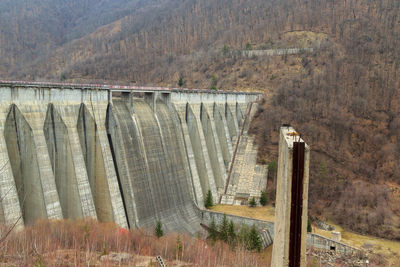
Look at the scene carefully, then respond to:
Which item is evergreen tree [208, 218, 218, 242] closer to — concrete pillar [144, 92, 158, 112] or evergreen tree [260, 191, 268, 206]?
evergreen tree [260, 191, 268, 206]

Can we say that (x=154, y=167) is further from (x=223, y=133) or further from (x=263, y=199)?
(x=223, y=133)

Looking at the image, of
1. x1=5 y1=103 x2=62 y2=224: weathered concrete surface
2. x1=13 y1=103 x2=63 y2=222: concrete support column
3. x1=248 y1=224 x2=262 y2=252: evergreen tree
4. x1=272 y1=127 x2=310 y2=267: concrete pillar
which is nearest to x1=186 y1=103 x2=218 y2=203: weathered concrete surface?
x1=248 y1=224 x2=262 y2=252: evergreen tree

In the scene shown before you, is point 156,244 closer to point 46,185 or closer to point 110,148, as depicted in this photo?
point 46,185

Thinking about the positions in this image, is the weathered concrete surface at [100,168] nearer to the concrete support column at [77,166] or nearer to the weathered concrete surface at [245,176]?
the concrete support column at [77,166]

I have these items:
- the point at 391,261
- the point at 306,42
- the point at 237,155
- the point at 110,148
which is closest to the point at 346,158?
→ the point at 237,155

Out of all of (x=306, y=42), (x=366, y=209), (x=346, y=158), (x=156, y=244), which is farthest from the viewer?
(x=306, y=42)

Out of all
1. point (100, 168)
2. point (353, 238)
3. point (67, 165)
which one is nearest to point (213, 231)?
point (100, 168)
